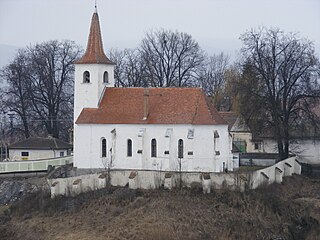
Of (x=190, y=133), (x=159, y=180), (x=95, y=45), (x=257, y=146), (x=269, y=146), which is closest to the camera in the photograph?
(x=159, y=180)

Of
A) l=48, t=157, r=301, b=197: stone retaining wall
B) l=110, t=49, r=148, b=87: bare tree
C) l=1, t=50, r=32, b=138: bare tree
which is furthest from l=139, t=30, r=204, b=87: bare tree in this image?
l=48, t=157, r=301, b=197: stone retaining wall

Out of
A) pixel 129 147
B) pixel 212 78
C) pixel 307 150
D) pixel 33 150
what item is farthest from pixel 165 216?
pixel 212 78

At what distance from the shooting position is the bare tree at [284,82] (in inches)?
1859

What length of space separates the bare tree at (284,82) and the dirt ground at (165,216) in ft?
25.6

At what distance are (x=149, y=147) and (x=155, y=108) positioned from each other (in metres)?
2.66

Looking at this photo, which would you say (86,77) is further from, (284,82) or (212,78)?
(212,78)

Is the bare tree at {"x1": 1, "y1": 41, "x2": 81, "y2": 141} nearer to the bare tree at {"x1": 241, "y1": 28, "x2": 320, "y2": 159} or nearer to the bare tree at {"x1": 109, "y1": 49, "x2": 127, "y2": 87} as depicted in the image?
the bare tree at {"x1": 109, "y1": 49, "x2": 127, "y2": 87}

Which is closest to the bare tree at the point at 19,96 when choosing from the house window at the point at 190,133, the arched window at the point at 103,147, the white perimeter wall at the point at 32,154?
the white perimeter wall at the point at 32,154

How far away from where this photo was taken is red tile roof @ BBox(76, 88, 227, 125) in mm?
43656

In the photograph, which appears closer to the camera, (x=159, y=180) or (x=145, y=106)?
(x=159, y=180)

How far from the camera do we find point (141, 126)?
4434 cm

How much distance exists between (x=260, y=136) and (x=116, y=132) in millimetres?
13376

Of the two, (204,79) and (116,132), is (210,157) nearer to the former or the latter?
(116,132)

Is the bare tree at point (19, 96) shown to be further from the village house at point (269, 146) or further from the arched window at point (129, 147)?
the village house at point (269, 146)
